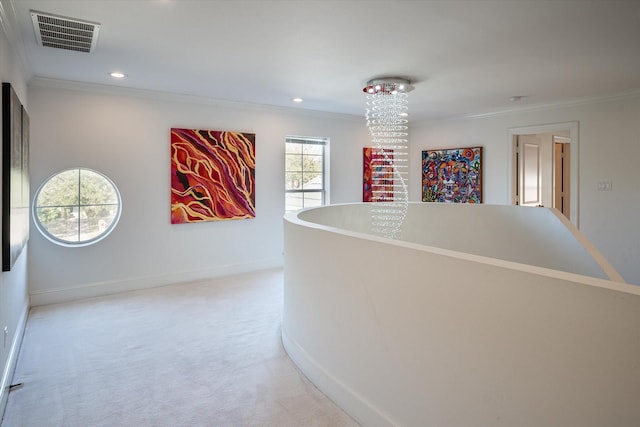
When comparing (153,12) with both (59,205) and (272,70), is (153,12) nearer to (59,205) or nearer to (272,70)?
(272,70)

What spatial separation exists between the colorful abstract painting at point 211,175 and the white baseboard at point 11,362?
1918mm

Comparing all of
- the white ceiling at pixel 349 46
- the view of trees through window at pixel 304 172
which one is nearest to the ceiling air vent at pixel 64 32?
the white ceiling at pixel 349 46

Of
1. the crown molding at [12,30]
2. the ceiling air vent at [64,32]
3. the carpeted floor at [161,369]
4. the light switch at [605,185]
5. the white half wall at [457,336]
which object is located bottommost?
the carpeted floor at [161,369]

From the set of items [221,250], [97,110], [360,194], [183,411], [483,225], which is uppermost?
[97,110]

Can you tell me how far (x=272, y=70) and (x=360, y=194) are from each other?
130 inches

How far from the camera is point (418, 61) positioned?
141 inches

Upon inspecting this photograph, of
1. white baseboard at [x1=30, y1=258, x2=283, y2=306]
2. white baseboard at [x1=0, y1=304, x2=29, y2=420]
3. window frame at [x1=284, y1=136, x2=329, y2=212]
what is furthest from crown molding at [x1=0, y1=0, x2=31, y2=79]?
window frame at [x1=284, y1=136, x2=329, y2=212]

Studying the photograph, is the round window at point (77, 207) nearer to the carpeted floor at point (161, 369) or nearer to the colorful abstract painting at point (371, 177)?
the carpeted floor at point (161, 369)

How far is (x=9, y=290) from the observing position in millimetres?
2750

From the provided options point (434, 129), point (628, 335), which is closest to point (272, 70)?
point (628, 335)

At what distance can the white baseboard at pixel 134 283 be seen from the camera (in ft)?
13.9

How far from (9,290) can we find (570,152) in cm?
637

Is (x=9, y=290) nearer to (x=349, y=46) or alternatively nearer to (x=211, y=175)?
(x=211, y=175)

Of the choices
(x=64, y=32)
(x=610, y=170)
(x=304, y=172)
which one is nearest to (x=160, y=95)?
(x=64, y=32)
